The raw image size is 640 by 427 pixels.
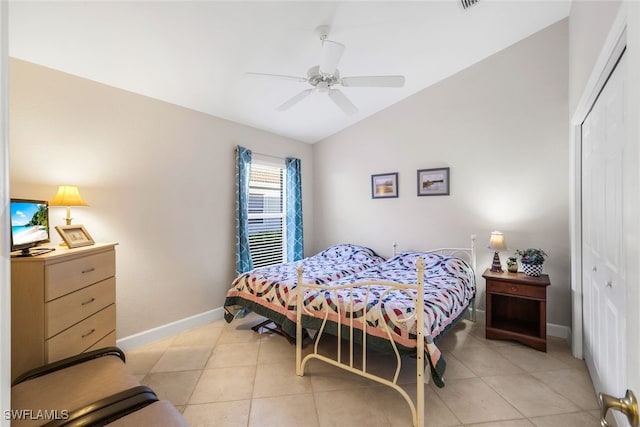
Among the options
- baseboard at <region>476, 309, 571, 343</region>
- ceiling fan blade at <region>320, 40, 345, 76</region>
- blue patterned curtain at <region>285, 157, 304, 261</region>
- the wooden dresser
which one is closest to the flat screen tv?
the wooden dresser

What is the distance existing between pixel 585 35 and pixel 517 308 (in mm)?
2453

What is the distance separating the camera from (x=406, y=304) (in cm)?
184

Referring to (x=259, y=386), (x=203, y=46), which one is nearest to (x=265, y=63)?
(x=203, y=46)

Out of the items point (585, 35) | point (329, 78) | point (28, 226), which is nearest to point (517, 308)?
point (585, 35)

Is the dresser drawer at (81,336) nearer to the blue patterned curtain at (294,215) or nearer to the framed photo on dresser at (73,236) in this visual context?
the framed photo on dresser at (73,236)

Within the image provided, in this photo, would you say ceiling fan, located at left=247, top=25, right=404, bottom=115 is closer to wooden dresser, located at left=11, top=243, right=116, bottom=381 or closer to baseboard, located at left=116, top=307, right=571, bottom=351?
wooden dresser, located at left=11, top=243, right=116, bottom=381

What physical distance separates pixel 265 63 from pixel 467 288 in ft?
9.48

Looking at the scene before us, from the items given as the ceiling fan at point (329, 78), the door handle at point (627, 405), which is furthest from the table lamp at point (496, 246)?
the door handle at point (627, 405)

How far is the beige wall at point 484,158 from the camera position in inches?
103

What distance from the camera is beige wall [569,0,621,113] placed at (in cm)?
133

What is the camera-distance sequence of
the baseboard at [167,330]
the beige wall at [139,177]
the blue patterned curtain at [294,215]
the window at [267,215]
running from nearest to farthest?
the beige wall at [139,177]
the baseboard at [167,330]
the window at [267,215]
the blue patterned curtain at [294,215]

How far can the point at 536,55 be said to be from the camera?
2674 millimetres

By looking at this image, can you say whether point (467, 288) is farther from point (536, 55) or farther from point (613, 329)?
point (536, 55)

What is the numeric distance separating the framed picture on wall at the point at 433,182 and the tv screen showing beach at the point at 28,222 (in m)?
3.59
